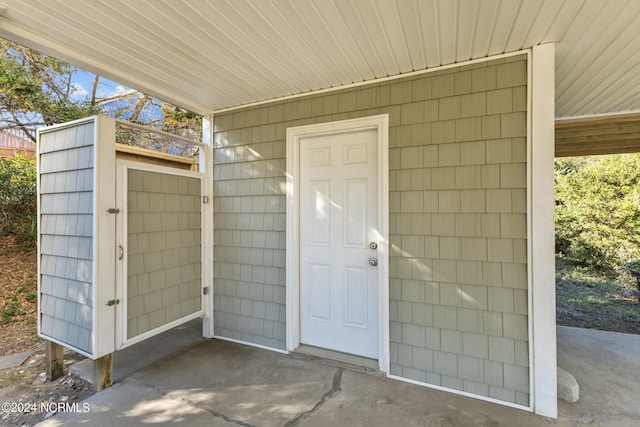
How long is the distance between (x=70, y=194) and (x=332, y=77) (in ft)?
7.56

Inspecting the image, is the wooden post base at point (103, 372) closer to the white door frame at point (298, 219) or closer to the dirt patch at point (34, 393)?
the dirt patch at point (34, 393)

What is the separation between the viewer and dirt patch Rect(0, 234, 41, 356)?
327 centimetres

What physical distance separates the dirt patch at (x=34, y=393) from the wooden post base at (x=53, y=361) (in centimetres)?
4

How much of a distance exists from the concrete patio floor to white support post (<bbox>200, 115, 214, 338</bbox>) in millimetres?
391

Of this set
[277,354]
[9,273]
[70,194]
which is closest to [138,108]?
[9,273]

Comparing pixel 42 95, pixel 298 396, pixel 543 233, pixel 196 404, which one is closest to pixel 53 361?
pixel 196 404

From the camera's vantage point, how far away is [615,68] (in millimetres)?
2342

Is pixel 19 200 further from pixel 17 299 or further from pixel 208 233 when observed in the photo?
pixel 208 233

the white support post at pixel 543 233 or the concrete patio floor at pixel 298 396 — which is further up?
the white support post at pixel 543 233

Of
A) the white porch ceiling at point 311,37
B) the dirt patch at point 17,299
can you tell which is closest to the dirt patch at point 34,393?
the dirt patch at point 17,299

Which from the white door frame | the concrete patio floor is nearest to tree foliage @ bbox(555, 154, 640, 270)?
the concrete patio floor

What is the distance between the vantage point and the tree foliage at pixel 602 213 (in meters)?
5.98

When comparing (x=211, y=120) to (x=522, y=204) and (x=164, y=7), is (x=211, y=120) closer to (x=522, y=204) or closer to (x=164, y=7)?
(x=164, y=7)

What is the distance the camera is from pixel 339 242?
2.77 m
